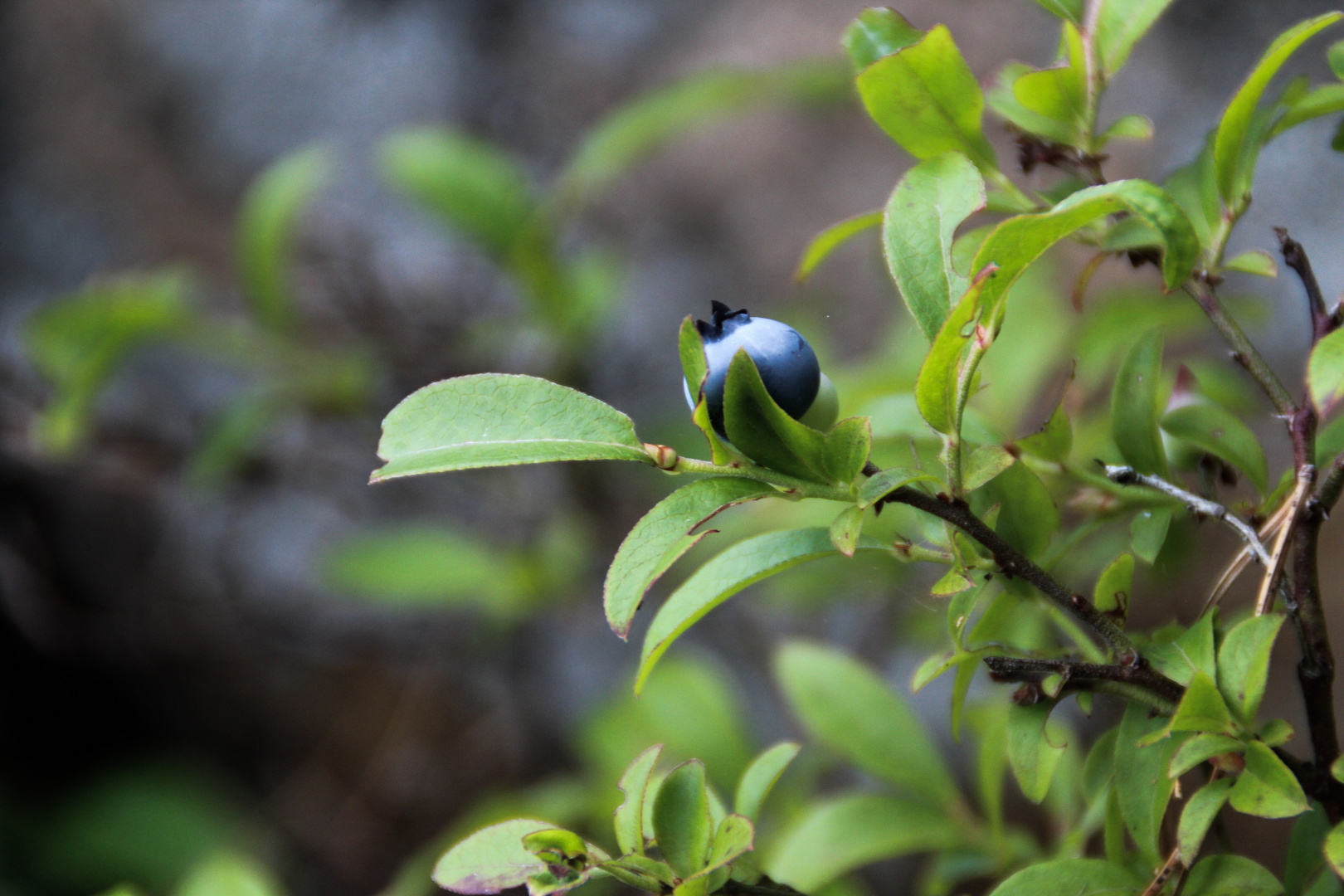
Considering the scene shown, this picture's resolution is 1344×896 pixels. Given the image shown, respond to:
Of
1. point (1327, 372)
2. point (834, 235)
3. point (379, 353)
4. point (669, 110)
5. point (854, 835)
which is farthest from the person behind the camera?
point (379, 353)

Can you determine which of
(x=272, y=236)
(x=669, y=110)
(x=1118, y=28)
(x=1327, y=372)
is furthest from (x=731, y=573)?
(x=272, y=236)

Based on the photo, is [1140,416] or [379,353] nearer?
[1140,416]

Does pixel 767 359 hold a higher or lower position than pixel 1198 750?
higher

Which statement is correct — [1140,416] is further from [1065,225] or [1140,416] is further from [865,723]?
[865,723]

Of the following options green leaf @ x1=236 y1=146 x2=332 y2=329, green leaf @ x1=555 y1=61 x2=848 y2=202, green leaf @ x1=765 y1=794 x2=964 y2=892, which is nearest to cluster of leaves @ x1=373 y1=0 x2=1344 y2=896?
green leaf @ x1=765 y1=794 x2=964 y2=892

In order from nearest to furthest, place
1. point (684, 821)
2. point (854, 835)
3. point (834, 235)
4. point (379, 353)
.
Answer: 1. point (684, 821)
2. point (834, 235)
3. point (854, 835)
4. point (379, 353)

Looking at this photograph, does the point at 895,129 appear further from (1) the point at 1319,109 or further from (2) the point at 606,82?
(2) the point at 606,82

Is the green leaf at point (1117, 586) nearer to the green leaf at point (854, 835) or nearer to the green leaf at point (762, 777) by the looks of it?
the green leaf at point (762, 777)
